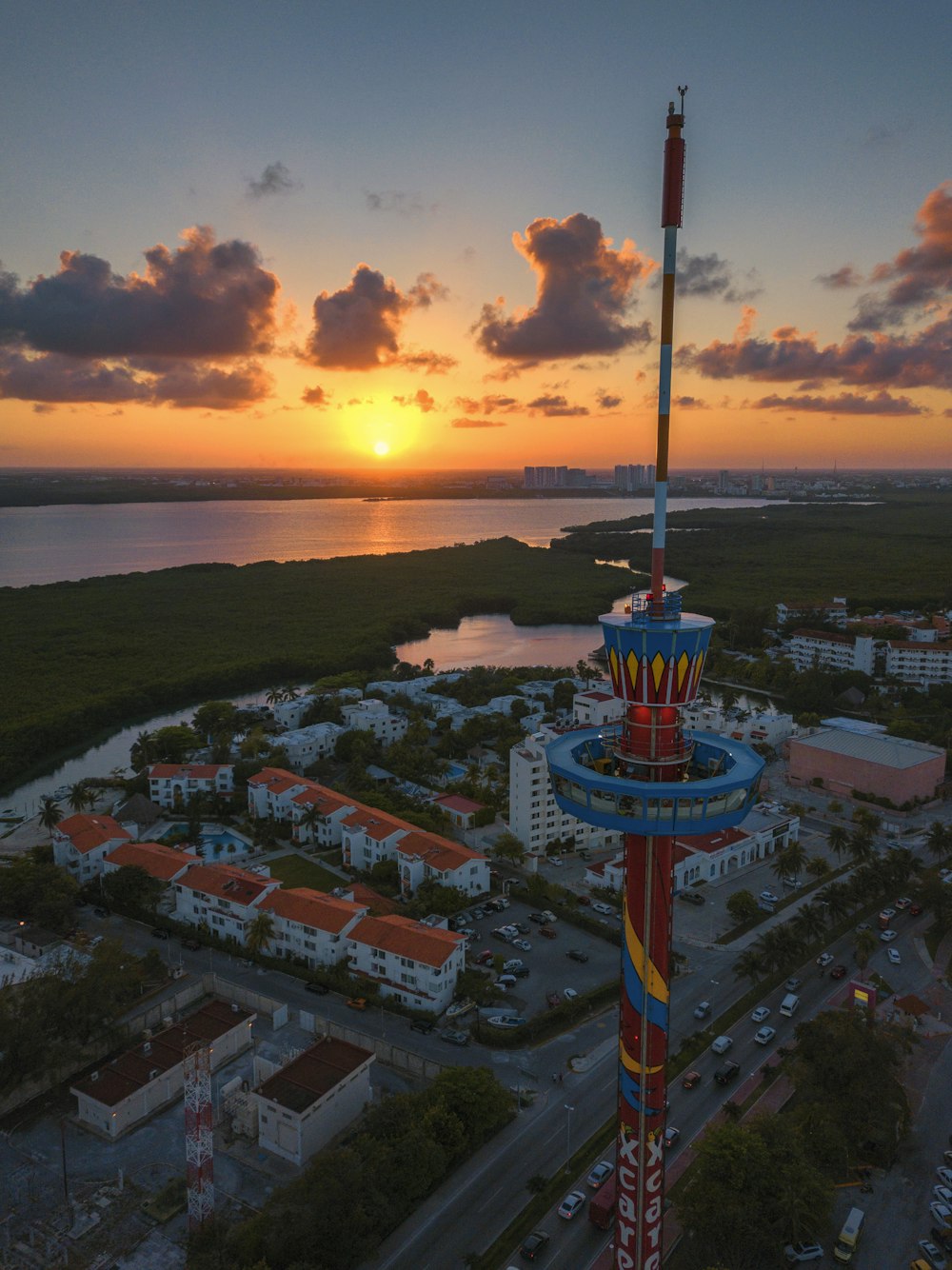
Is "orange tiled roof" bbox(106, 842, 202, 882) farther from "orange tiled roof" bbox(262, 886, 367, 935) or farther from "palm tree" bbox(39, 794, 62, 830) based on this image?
"orange tiled roof" bbox(262, 886, 367, 935)

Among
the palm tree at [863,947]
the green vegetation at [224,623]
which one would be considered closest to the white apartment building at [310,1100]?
the palm tree at [863,947]

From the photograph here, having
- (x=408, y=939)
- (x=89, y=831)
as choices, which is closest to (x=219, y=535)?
(x=89, y=831)

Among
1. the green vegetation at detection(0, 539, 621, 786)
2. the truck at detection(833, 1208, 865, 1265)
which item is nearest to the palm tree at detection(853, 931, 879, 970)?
the truck at detection(833, 1208, 865, 1265)

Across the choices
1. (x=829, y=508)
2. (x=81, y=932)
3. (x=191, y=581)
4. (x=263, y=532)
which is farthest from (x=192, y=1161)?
(x=829, y=508)

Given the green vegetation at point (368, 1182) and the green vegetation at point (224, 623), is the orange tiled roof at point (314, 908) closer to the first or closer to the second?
the green vegetation at point (368, 1182)

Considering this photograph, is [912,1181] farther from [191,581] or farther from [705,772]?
[191,581]

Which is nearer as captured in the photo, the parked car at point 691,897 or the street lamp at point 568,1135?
the street lamp at point 568,1135
